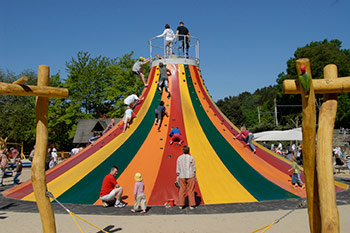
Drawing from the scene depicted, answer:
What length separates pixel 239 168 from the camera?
25.4 feet

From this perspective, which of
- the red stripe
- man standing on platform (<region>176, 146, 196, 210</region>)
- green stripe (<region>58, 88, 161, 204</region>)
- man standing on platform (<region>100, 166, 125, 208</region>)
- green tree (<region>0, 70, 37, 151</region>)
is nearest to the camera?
man standing on platform (<region>176, 146, 196, 210</region>)

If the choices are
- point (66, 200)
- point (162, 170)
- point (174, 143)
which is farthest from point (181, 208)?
point (66, 200)

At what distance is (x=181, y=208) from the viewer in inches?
248

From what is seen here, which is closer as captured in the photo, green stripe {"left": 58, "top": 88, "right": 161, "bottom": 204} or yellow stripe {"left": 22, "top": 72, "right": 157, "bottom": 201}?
green stripe {"left": 58, "top": 88, "right": 161, "bottom": 204}

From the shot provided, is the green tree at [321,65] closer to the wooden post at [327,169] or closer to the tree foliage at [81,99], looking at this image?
the tree foliage at [81,99]

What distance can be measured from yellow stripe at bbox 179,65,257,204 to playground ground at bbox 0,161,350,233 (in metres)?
0.33

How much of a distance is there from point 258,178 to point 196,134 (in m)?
1.85

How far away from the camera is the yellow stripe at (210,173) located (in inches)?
271

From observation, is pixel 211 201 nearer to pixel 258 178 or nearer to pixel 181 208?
pixel 181 208

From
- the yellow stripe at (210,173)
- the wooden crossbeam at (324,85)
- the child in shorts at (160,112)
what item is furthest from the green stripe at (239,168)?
the wooden crossbeam at (324,85)

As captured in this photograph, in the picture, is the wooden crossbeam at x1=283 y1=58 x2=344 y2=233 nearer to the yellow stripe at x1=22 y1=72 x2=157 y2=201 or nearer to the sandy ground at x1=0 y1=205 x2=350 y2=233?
the sandy ground at x1=0 y1=205 x2=350 y2=233

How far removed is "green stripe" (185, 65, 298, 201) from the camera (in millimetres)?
7164

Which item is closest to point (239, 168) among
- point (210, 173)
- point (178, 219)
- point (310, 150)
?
point (210, 173)

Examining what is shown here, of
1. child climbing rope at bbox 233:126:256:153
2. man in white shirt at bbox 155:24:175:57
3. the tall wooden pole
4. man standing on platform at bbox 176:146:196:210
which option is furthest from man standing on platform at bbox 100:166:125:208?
man in white shirt at bbox 155:24:175:57
